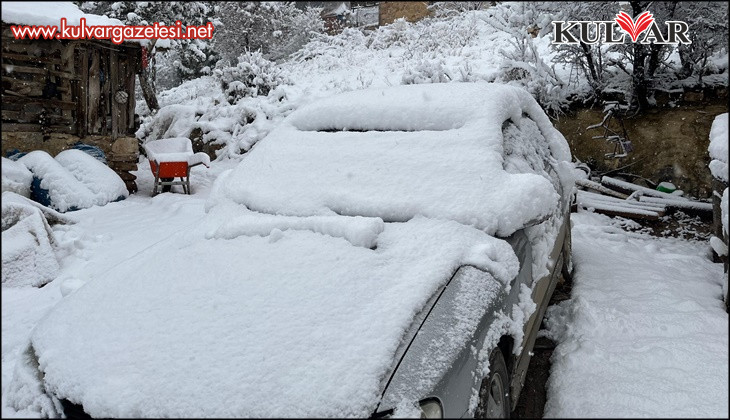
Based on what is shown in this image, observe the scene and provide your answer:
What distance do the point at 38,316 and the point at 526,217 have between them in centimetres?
312

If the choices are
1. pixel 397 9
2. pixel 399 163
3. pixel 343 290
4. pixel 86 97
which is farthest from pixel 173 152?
pixel 343 290

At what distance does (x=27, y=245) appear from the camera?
4.17 m

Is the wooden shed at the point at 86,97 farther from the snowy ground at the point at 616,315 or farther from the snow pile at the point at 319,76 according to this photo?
the snow pile at the point at 319,76

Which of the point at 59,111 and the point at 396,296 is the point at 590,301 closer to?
the point at 396,296

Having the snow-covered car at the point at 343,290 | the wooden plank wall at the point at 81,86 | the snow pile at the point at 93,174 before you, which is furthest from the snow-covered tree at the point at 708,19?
the snow pile at the point at 93,174

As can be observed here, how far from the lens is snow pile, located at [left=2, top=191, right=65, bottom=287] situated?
390 cm

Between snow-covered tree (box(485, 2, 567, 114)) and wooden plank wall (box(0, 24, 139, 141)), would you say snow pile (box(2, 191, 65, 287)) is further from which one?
snow-covered tree (box(485, 2, 567, 114))

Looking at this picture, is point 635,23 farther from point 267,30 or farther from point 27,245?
point 267,30

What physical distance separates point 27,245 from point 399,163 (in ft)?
11.6

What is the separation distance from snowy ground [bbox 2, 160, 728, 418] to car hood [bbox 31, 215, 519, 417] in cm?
25

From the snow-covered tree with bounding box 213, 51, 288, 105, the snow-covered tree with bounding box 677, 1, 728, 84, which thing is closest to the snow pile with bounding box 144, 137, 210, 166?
the snow-covered tree with bounding box 213, 51, 288, 105

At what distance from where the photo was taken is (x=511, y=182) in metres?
2.31

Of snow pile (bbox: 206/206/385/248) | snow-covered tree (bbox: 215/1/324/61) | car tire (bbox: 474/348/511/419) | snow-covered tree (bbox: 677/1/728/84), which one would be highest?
snow-covered tree (bbox: 215/1/324/61)

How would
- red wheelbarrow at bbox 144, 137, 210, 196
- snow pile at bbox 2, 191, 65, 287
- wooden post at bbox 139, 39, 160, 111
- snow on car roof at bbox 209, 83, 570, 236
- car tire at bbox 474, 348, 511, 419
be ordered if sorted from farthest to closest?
wooden post at bbox 139, 39, 160, 111 → red wheelbarrow at bbox 144, 137, 210, 196 → snow pile at bbox 2, 191, 65, 287 → snow on car roof at bbox 209, 83, 570, 236 → car tire at bbox 474, 348, 511, 419
